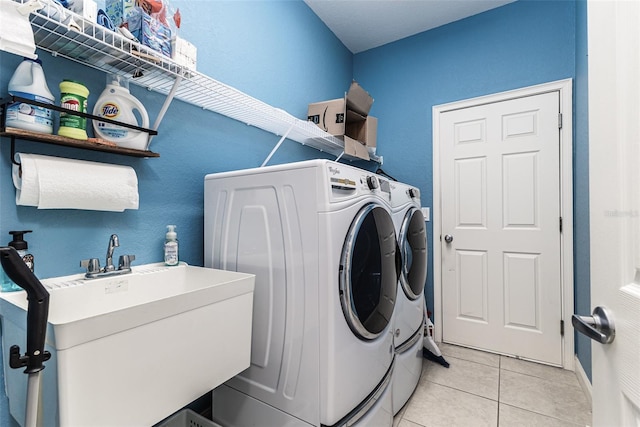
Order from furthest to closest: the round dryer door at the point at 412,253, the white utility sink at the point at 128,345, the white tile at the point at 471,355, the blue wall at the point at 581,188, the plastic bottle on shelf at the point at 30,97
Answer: the white tile at the point at 471,355, the blue wall at the point at 581,188, the round dryer door at the point at 412,253, the plastic bottle on shelf at the point at 30,97, the white utility sink at the point at 128,345

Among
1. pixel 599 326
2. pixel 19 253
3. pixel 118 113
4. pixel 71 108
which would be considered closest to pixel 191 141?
pixel 118 113

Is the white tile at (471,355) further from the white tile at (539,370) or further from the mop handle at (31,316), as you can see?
the mop handle at (31,316)

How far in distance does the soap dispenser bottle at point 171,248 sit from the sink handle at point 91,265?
0.90 ft

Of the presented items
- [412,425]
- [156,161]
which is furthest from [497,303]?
[156,161]

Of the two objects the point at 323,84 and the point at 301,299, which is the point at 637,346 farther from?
the point at 323,84

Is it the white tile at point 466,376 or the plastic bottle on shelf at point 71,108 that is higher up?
the plastic bottle on shelf at point 71,108

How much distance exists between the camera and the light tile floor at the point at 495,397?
5.56ft

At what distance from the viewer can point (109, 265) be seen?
1163 millimetres

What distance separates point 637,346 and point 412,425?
1501 mm

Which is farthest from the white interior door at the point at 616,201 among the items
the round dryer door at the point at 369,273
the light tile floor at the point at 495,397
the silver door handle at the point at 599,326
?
the light tile floor at the point at 495,397

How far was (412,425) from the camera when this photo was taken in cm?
165

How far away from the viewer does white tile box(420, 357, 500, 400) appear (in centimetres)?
200

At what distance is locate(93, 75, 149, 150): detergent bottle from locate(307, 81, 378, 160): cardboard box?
4.62 feet

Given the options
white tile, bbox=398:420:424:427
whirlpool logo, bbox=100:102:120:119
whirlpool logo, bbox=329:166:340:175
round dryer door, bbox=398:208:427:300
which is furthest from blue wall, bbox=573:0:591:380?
whirlpool logo, bbox=100:102:120:119
